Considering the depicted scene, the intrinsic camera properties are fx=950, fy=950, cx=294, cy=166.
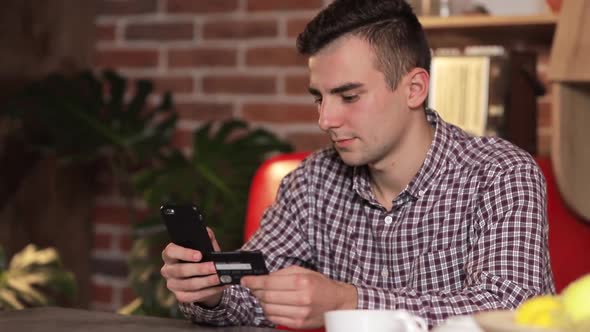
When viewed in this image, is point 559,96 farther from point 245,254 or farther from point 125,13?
point 125,13

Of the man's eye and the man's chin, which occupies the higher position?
the man's eye

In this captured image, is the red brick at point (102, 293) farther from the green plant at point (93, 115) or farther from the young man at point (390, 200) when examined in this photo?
the young man at point (390, 200)

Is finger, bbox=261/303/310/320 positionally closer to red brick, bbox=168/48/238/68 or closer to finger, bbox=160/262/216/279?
finger, bbox=160/262/216/279

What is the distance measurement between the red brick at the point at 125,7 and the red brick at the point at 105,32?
0.04m

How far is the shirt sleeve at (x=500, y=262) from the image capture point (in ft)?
4.57

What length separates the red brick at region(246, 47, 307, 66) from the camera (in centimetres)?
282

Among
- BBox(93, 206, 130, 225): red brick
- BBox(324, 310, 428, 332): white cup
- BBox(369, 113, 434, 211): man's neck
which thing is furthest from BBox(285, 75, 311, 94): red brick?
BBox(324, 310, 428, 332): white cup

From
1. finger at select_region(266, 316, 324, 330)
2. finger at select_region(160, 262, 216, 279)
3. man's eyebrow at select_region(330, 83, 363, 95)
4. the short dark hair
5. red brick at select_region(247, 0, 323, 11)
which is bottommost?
finger at select_region(266, 316, 324, 330)

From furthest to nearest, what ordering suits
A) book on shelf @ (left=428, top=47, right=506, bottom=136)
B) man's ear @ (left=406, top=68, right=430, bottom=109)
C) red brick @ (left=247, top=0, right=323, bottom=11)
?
red brick @ (left=247, top=0, right=323, bottom=11) < book on shelf @ (left=428, top=47, right=506, bottom=136) < man's ear @ (left=406, top=68, right=430, bottom=109)

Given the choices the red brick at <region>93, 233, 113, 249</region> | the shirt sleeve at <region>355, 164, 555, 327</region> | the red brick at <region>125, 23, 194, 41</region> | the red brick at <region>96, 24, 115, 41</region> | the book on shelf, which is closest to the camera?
the shirt sleeve at <region>355, 164, 555, 327</region>

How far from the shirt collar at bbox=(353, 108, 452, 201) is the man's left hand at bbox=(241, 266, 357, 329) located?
1.46ft

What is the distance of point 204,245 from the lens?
55.7 inches

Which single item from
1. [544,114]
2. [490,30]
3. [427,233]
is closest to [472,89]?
[490,30]

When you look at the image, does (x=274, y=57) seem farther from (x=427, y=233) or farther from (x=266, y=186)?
(x=427, y=233)
